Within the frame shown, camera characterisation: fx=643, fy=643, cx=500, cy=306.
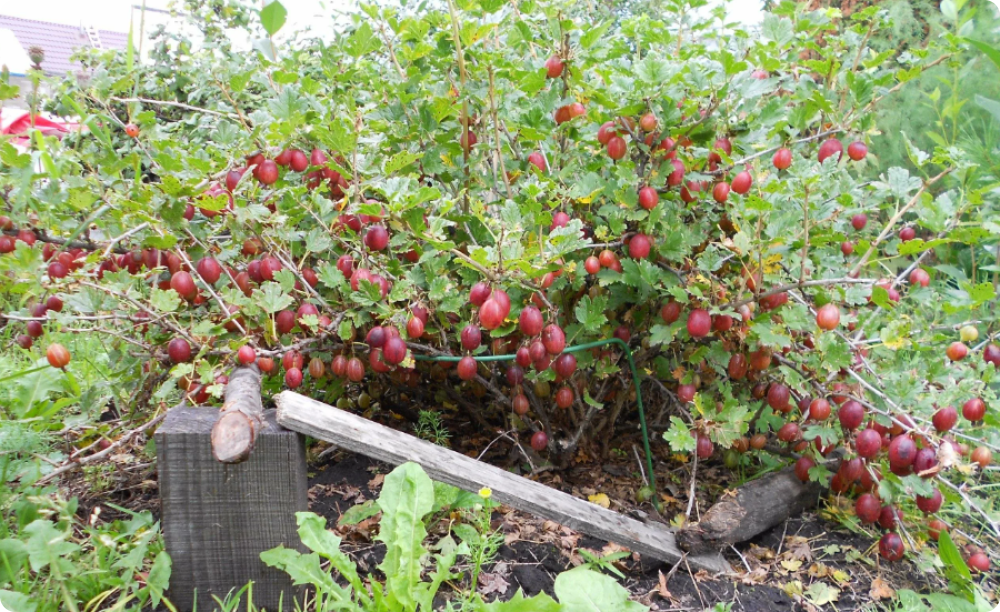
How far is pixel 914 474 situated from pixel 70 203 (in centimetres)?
224

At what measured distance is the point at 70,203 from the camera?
163 cm

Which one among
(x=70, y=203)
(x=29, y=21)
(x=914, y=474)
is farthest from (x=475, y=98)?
(x=29, y=21)

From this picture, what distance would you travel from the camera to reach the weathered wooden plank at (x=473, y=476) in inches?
54.3

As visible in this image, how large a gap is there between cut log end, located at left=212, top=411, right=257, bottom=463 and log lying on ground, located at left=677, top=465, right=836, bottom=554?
1.16m

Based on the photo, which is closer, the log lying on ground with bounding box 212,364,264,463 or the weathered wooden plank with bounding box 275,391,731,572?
the log lying on ground with bounding box 212,364,264,463

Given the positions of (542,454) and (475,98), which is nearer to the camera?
(475,98)

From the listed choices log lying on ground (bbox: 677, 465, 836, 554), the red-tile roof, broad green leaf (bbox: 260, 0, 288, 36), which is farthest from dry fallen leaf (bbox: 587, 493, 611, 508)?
the red-tile roof

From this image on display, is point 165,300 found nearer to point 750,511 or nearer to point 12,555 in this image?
point 12,555

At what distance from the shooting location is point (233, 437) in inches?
49.3

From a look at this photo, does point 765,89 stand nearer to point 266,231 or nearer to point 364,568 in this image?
point 266,231

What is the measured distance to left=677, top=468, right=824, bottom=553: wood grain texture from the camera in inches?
69.2

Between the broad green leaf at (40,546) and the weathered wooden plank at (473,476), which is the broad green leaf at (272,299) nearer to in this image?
the weathered wooden plank at (473,476)

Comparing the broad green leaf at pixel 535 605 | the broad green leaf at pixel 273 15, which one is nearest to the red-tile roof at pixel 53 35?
the broad green leaf at pixel 273 15

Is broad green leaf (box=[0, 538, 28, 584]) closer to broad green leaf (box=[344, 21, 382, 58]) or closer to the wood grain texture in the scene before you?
broad green leaf (box=[344, 21, 382, 58])
